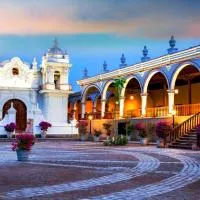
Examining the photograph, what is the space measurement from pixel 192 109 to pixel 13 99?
20495mm

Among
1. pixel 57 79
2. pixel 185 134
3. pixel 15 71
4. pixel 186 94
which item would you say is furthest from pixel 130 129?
pixel 15 71

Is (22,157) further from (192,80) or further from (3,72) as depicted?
(3,72)

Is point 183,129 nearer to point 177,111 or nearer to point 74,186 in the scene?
point 177,111

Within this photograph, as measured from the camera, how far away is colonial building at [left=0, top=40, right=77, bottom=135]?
42.3m

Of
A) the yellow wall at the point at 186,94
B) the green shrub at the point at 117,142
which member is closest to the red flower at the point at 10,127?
the green shrub at the point at 117,142

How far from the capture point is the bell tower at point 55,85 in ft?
140

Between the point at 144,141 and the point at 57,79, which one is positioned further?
the point at 57,79

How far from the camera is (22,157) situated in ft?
49.1

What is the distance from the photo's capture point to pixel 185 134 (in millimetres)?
23719

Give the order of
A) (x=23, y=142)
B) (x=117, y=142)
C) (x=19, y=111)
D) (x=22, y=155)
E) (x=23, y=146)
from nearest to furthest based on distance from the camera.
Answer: (x=22, y=155) < (x=23, y=146) < (x=23, y=142) < (x=117, y=142) < (x=19, y=111)

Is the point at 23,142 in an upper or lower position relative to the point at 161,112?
lower

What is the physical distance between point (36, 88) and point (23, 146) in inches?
1132

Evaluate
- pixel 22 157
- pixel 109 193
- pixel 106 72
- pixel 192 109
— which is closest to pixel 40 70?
pixel 106 72

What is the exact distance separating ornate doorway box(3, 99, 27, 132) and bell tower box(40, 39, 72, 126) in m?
2.10
